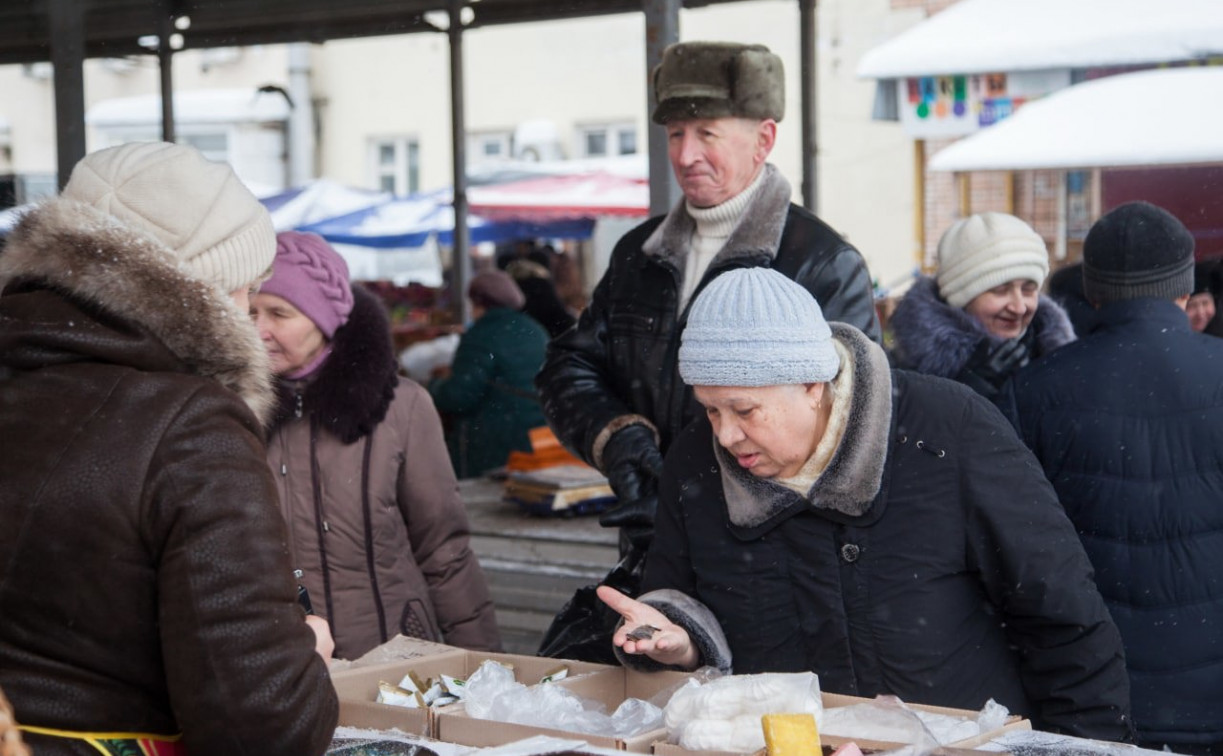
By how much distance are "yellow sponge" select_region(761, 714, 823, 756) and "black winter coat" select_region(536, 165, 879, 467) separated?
142 centimetres

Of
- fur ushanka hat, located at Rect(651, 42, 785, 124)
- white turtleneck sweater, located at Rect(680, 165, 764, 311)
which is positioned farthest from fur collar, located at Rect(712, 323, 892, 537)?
fur ushanka hat, located at Rect(651, 42, 785, 124)

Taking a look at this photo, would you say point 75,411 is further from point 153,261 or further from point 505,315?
point 505,315

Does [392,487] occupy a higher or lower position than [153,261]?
lower

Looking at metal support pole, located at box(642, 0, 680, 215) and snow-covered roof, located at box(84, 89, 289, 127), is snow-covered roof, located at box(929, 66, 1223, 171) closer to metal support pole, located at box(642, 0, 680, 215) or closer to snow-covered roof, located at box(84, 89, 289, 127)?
metal support pole, located at box(642, 0, 680, 215)

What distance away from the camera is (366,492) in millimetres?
3672

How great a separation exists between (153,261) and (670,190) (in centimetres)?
313

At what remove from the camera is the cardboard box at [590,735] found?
2.31 m

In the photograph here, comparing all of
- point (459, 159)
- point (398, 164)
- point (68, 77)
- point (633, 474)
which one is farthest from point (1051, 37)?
point (398, 164)

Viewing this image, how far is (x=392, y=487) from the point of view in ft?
12.2

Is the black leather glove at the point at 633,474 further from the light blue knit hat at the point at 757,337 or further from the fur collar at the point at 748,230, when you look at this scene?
the light blue knit hat at the point at 757,337

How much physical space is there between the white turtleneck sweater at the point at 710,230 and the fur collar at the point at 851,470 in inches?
36.7

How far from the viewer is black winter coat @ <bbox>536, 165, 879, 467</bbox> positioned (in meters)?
3.49

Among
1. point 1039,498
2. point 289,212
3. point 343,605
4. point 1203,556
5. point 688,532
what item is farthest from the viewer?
point 289,212

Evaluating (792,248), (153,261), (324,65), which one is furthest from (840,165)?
(153,261)
